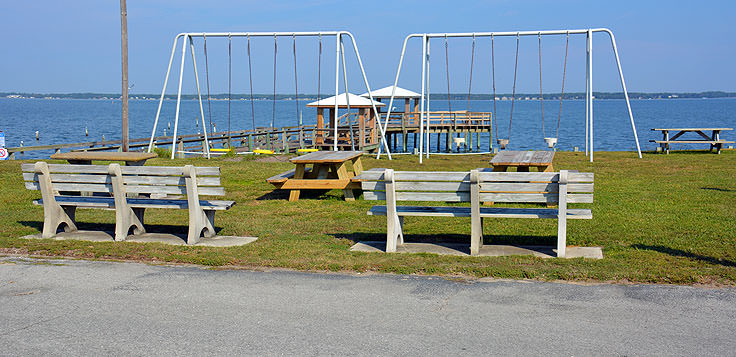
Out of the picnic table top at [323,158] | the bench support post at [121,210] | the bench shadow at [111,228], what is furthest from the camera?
the picnic table top at [323,158]

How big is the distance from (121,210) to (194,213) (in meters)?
0.77

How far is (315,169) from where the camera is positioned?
37.0 feet

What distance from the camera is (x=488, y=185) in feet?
21.5

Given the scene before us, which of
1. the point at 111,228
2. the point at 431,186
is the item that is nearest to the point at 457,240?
the point at 431,186

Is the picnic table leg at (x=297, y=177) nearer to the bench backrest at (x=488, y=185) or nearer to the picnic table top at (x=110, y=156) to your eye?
the picnic table top at (x=110, y=156)

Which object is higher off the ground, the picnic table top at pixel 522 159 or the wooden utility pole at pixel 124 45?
the wooden utility pole at pixel 124 45

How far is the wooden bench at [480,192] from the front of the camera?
6496mm

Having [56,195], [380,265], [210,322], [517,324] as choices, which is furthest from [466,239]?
[56,195]

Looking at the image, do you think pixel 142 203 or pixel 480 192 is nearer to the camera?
pixel 480 192

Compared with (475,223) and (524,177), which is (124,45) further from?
(524,177)

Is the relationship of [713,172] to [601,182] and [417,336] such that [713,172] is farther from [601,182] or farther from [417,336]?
[417,336]

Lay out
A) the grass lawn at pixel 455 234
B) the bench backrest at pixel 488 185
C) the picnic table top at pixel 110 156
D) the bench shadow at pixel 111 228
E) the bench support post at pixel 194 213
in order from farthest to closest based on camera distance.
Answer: the picnic table top at pixel 110 156 → the bench shadow at pixel 111 228 → the bench support post at pixel 194 213 → the bench backrest at pixel 488 185 → the grass lawn at pixel 455 234

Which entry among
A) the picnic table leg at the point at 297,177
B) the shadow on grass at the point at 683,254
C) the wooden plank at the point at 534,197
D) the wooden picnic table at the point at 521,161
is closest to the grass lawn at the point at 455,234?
the shadow on grass at the point at 683,254

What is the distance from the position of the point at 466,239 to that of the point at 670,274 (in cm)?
227
